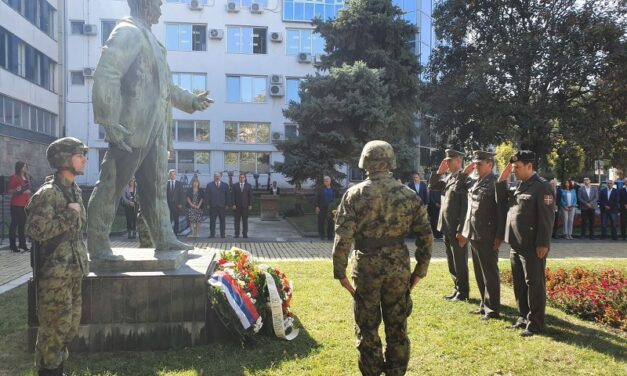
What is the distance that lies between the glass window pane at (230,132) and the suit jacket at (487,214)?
29.7m

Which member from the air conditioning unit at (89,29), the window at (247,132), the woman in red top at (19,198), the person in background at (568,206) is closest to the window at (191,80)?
the window at (247,132)

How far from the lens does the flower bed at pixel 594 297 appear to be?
6277mm

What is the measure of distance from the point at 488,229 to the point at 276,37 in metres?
30.1

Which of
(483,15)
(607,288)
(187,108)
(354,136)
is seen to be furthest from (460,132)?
(187,108)

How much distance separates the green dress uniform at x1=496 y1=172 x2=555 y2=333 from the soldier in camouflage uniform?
7.49 ft

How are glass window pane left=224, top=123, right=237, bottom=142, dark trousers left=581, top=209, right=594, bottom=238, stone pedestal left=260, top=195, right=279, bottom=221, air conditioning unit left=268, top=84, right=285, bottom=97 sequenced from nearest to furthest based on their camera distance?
dark trousers left=581, top=209, right=594, bottom=238
stone pedestal left=260, top=195, right=279, bottom=221
air conditioning unit left=268, top=84, right=285, bottom=97
glass window pane left=224, top=123, right=237, bottom=142

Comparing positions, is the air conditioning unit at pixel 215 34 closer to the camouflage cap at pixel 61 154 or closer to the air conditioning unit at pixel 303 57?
the air conditioning unit at pixel 303 57

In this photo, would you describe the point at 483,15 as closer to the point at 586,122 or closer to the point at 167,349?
the point at 586,122

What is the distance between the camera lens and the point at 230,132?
115 ft

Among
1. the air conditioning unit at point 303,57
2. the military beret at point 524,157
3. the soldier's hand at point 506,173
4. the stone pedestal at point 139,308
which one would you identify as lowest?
the stone pedestal at point 139,308

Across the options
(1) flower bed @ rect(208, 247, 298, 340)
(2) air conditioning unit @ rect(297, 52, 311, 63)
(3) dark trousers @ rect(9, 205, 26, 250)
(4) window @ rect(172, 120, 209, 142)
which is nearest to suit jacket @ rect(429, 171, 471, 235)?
(1) flower bed @ rect(208, 247, 298, 340)

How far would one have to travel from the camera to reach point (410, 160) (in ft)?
71.6

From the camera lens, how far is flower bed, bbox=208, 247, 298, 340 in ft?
16.4

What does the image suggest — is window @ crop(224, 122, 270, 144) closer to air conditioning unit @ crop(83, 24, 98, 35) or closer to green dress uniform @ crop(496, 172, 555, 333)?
air conditioning unit @ crop(83, 24, 98, 35)
